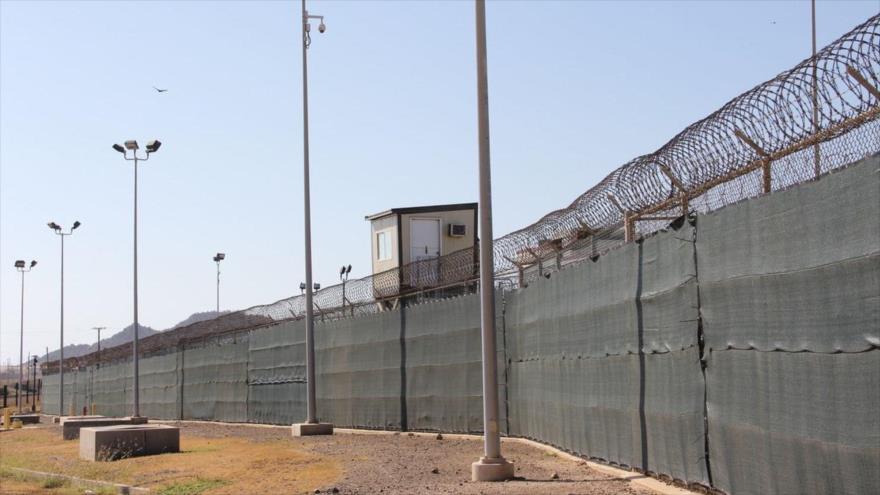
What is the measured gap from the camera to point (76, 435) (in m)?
32.4

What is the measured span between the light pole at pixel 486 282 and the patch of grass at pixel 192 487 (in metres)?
3.82

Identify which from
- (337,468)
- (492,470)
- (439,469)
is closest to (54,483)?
(337,468)

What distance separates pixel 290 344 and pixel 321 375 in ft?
6.47

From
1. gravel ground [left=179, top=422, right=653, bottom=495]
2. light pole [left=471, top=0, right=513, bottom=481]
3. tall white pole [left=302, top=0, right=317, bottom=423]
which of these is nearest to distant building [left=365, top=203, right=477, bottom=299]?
tall white pole [left=302, top=0, right=317, bottom=423]

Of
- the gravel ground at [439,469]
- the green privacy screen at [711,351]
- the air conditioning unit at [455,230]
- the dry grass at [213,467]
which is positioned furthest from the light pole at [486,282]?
the air conditioning unit at [455,230]

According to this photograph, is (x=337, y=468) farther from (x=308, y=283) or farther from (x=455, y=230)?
(x=455, y=230)

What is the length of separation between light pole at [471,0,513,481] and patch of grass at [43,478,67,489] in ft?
25.7

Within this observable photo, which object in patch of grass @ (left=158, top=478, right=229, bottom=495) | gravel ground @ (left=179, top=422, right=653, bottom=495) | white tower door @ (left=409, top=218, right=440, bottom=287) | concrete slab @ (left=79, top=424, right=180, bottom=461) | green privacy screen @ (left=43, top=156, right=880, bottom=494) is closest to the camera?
green privacy screen @ (left=43, top=156, right=880, bottom=494)

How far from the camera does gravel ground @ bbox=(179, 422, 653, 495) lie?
11820 mm

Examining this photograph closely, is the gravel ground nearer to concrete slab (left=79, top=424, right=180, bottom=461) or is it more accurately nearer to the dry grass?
the dry grass

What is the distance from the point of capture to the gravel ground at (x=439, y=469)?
1182cm

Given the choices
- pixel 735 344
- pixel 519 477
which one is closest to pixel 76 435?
pixel 519 477

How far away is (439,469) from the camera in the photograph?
573 inches

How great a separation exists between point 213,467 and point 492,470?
270 inches
